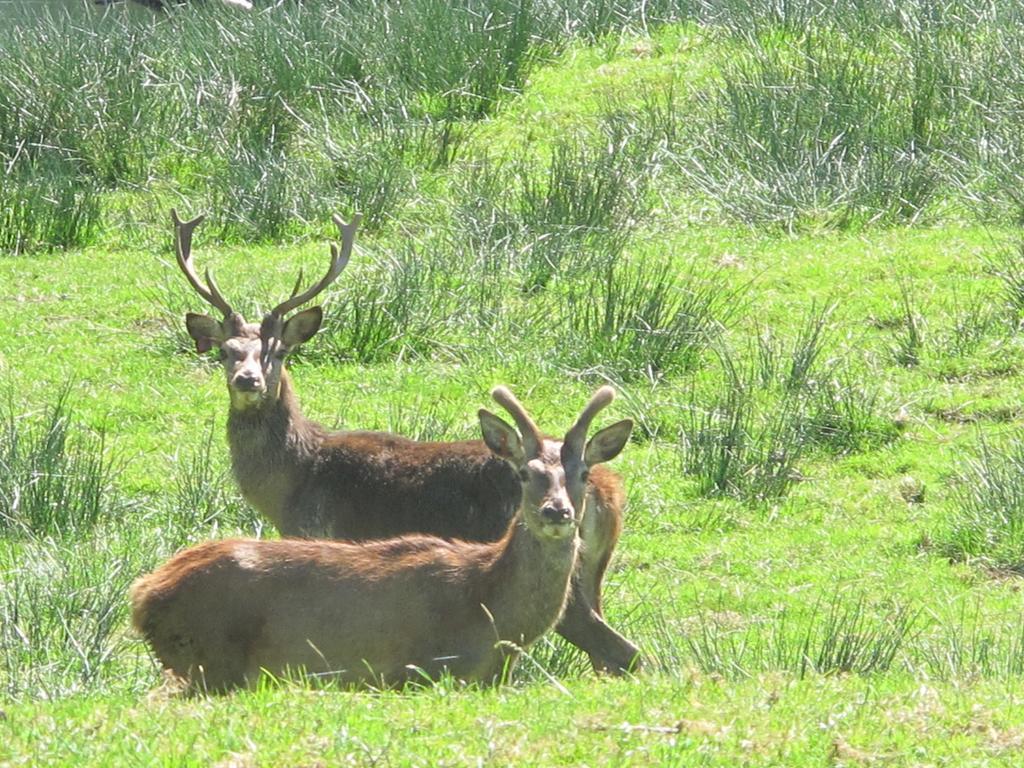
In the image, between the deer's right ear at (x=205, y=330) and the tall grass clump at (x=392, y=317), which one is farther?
the tall grass clump at (x=392, y=317)

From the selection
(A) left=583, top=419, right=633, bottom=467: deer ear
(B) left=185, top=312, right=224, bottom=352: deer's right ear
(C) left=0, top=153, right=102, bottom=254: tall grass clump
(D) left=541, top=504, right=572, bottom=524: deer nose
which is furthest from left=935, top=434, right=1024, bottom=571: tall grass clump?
(C) left=0, top=153, right=102, bottom=254: tall grass clump

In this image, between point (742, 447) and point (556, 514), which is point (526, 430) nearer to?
point (556, 514)

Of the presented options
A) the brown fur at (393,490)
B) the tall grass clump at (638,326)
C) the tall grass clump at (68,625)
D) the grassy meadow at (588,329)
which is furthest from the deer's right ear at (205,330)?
the tall grass clump at (638,326)

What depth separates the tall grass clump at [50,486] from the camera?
10.1 meters

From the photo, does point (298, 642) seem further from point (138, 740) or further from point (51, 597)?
point (138, 740)

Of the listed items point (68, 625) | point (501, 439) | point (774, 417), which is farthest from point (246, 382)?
point (774, 417)

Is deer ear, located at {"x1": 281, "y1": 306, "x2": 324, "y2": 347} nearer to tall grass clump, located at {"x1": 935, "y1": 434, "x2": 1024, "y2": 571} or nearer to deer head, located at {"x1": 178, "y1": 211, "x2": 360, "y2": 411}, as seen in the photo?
deer head, located at {"x1": 178, "y1": 211, "x2": 360, "y2": 411}

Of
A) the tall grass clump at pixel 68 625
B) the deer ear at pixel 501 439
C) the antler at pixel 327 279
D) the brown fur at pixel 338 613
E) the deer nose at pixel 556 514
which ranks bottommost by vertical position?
the tall grass clump at pixel 68 625

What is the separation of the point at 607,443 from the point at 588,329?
15.1 feet

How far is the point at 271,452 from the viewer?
9.81 meters

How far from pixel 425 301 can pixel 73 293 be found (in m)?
2.83

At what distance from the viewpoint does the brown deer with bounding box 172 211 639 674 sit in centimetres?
909

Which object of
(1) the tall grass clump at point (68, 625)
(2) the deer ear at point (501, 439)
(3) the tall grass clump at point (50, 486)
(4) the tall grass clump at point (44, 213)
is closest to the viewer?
(1) the tall grass clump at point (68, 625)

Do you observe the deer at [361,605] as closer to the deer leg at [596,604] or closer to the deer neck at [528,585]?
the deer neck at [528,585]
